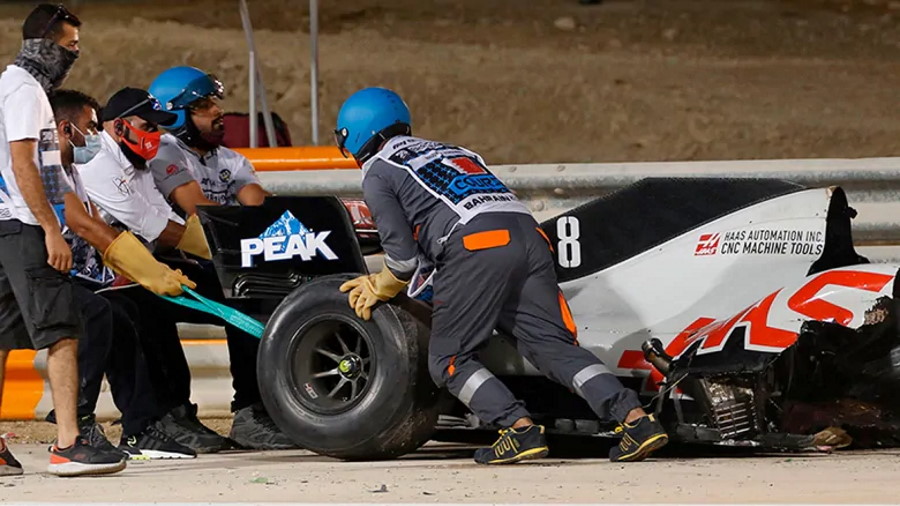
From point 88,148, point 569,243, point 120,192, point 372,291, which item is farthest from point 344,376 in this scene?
point 88,148

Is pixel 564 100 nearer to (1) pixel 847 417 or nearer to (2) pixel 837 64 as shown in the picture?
→ (2) pixel 837 64

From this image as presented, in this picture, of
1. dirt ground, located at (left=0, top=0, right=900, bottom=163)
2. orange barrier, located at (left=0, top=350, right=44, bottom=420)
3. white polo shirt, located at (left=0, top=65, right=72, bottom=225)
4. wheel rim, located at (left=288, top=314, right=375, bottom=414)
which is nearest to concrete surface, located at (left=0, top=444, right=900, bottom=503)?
wheel rim, located at (left=288, top=314, right=375, bottom=414)

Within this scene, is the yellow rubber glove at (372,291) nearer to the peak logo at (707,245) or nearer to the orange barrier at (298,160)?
the peak logo at (707,245)

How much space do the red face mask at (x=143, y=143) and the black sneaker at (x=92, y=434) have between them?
1132mm

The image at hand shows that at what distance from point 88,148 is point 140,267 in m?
0.80

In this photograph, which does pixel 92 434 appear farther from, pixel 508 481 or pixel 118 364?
pixel 508 481

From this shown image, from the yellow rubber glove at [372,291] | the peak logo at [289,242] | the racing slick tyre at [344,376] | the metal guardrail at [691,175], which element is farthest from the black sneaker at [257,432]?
the metal guardrail at [691,175]

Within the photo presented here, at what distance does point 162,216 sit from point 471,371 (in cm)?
179

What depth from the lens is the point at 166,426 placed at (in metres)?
7.59

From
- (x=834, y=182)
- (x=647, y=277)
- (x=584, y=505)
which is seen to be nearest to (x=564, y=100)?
(x=834, y=182)

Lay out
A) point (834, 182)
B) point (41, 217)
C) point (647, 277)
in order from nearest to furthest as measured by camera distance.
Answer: point (41, 217)
point (647, 277)
point (834, 182)

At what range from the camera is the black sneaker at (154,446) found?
741 cm

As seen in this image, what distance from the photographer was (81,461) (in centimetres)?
635

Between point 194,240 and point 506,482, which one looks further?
point 194,240
